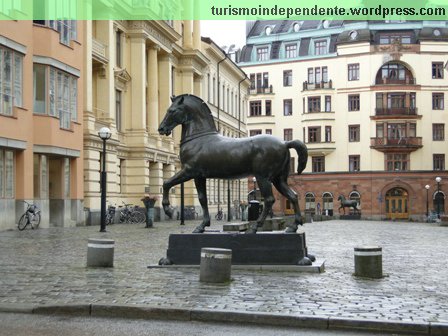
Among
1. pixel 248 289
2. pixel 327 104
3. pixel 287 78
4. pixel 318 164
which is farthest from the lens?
pixel 287 78

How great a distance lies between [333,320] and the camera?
7.97 meters

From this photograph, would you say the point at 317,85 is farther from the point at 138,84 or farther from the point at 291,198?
the point at 291,198

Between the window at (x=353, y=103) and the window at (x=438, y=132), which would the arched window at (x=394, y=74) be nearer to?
the window at (x=353, y=103)

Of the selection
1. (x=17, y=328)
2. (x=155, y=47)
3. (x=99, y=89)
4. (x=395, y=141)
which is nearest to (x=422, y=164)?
(x=395, y=141)

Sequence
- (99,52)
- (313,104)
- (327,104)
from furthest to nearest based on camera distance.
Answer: (313,104), (327,104), (99,52)

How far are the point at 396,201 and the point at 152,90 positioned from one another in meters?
42.6

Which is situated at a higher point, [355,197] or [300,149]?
[300,149]

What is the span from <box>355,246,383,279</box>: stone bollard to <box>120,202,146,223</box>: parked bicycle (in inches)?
1248

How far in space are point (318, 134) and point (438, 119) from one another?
47.3ft

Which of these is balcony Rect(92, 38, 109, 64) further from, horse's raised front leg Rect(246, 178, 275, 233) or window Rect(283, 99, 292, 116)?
window Rect(283, 99, 292, 116)

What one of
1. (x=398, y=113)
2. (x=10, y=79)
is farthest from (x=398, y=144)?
(x=10, y=79)

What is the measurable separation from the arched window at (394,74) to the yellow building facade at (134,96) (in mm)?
30956

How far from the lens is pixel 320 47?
299 feet

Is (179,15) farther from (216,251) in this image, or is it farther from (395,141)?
(216,251)
